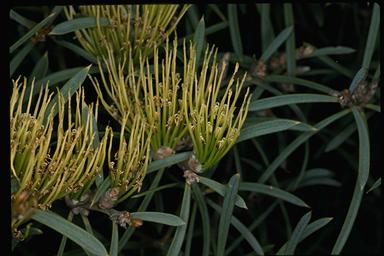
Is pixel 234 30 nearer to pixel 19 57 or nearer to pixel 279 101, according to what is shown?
pixel 279 101

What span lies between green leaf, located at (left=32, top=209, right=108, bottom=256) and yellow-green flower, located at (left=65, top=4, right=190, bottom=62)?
0.61 ft

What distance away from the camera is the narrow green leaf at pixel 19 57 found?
→ 0.69 metres

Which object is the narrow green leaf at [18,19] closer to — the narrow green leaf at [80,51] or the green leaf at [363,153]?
→ the narrow green leaf at [80,51]

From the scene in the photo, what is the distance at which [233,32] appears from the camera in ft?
2.55

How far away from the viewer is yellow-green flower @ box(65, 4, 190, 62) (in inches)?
25.3

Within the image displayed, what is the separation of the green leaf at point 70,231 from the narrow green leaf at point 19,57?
21 centimetres

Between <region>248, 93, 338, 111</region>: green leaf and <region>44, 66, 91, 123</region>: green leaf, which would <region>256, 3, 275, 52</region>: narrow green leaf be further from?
<region>44, 66, 91, 123</region>: green leaf

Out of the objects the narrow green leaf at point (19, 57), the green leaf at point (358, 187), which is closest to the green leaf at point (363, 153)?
the green leaf at point (358, 187)

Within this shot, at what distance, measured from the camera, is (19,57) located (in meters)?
0.70

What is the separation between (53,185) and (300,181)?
399 millimetres

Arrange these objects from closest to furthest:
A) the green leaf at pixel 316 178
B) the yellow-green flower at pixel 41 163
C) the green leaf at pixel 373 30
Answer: the yellow-green flower at pixel 41 163, the green leaf at pixel 373 30, the green leaf at pixel 316 178

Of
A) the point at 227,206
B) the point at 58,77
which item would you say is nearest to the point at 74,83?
the point at 58,77

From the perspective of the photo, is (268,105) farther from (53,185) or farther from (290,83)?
(53,185)

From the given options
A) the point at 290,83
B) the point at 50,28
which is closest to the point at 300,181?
the point at 290,83
